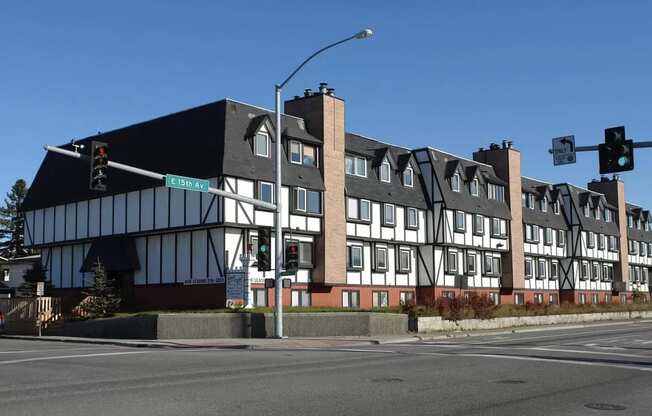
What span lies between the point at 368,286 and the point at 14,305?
2054cm

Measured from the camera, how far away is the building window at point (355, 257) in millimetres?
45272

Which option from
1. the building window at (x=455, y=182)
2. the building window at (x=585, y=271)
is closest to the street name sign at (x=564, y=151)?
the building window at (x=455, y=182)

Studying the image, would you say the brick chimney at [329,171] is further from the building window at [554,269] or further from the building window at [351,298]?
the building window at [554,269]

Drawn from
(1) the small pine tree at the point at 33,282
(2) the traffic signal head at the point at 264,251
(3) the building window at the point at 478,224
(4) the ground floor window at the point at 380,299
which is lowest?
(4) the ground floor window at the point at 380,299

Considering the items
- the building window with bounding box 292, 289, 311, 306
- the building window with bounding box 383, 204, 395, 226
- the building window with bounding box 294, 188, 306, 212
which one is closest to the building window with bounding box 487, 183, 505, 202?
the building window with bounding box 383, 204, 395, 226

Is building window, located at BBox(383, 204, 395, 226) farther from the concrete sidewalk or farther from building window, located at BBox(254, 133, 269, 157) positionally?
the concrete sidewalk

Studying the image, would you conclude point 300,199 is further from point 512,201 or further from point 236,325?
point 512,201

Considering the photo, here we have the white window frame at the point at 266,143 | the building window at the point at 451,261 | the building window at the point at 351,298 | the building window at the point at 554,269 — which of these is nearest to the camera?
the white window frame at the point at 266,143

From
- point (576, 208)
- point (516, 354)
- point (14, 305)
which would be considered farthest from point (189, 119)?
point (576, 208)

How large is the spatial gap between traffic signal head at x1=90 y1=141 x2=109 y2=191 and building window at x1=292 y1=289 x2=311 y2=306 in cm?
A: 2057

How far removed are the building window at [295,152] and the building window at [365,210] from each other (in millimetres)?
6041

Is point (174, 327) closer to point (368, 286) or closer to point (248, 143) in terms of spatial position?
point (248, 143)

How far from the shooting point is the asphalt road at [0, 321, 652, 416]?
11.3 metres

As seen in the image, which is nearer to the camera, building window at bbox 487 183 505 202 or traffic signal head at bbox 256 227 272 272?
traffic signal head at bbox 256 227 272 272
